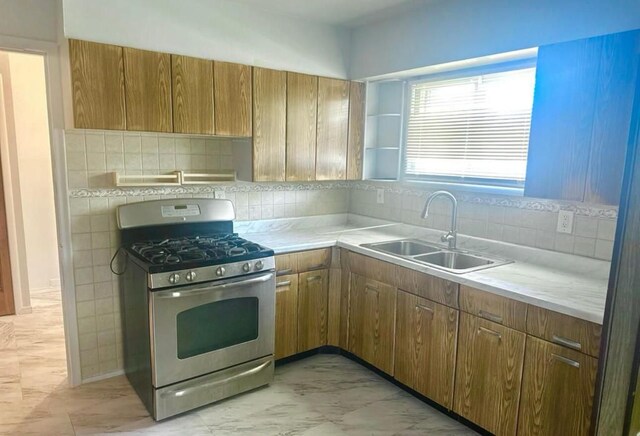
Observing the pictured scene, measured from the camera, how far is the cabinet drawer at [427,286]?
2242mm

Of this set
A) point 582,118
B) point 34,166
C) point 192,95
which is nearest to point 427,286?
point 582,118

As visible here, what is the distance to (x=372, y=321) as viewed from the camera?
2.80 m

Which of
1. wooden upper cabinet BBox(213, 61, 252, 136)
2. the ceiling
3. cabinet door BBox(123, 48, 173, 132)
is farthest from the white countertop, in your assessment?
the ceiling

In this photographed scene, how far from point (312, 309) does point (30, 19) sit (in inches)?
97.3

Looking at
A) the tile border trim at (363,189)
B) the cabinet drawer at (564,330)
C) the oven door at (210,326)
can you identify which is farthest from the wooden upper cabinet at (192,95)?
the cabinet drawer at (564,330)

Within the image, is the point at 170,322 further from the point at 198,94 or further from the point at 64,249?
the point at 198,94

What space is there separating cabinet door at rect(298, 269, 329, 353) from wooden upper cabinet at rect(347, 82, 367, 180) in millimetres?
909

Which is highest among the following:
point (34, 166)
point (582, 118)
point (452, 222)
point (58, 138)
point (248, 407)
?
point (582, 118)

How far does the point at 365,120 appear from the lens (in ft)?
11.2

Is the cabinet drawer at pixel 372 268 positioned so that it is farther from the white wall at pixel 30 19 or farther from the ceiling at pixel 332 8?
the white wall at pixel 30 19

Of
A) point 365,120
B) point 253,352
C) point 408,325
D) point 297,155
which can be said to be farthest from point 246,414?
point 365,120

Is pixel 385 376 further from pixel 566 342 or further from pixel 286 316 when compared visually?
pixel 566 342

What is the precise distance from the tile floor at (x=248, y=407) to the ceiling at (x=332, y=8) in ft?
8.03

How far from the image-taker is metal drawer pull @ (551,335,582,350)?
5.76 ft
